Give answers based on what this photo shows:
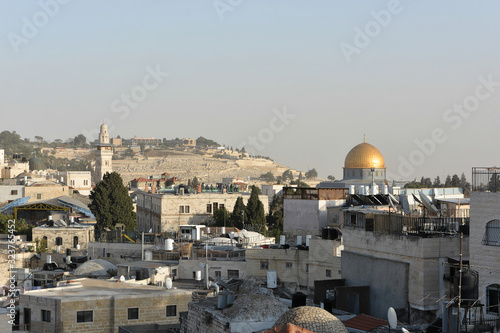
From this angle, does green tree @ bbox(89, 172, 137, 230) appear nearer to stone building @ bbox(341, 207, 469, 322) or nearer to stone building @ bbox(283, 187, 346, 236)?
stone building @ bbox(283, 187, 346, 236)

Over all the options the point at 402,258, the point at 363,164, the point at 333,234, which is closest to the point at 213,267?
the point at 333,234

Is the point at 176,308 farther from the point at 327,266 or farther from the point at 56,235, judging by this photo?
the point at 56,235

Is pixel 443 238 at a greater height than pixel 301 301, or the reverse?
pixel 443 238

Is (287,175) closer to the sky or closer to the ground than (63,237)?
closer to the sky

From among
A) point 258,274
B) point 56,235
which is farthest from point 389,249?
point 56,235

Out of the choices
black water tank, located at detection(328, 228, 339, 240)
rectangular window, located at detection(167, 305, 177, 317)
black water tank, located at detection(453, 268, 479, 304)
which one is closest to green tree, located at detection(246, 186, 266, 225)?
black water tank, located at detection(328, 228, 339, 240)

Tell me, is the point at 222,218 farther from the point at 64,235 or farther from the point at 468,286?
the point at 468,286
